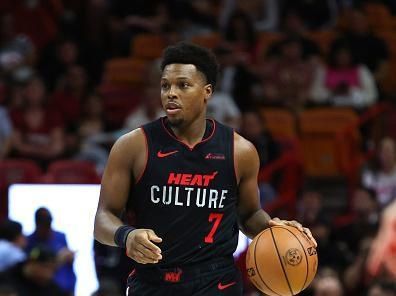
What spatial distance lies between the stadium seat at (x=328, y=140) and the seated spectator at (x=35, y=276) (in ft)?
14.0

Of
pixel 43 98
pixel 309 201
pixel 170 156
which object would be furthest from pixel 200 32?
pixel 170 156

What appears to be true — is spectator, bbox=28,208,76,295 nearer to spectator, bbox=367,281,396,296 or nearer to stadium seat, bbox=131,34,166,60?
spectator, bbox=367,281,396,296

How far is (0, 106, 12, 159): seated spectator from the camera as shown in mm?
11320

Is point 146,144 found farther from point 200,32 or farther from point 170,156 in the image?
point 200,32

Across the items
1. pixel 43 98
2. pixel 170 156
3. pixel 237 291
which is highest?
pixel 43 98

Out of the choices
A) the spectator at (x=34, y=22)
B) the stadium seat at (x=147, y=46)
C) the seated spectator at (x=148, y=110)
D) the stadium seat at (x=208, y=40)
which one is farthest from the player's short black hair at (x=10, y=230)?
the spectator at (x=34, y=22)

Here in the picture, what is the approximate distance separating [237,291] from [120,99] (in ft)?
24.3

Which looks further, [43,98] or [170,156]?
[43,98]

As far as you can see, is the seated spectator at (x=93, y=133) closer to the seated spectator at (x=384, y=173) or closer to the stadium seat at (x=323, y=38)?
the seated spectator at (x=384, y=173)

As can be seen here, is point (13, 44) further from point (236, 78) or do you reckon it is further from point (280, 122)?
point (280, 122)

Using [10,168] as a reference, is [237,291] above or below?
below

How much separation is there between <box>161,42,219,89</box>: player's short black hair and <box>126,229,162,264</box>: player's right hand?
2.83 feet

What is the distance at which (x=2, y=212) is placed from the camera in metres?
10.6

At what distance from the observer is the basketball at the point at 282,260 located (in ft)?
18.4
